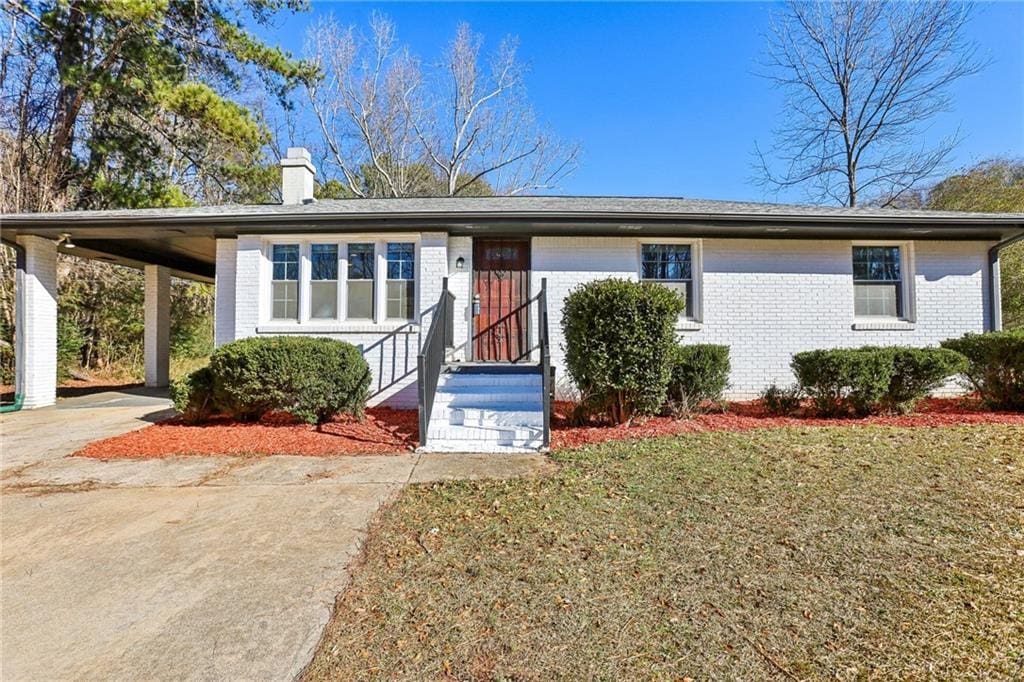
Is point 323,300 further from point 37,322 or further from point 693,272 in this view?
point 693,272

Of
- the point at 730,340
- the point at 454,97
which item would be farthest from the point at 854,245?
the point at 454,97

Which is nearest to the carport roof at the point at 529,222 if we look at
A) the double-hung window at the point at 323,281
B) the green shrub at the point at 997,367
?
the double-hung window at the point at 323,281

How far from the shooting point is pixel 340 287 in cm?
794

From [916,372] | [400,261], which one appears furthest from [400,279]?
[916,372]

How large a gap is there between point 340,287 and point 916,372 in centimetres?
891

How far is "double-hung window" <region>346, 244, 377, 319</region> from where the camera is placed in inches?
313

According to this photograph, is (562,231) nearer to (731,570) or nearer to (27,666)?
(731,570)

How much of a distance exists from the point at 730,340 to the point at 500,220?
469 centimetres

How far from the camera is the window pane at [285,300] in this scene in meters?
8.01

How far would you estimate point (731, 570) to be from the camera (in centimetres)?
254

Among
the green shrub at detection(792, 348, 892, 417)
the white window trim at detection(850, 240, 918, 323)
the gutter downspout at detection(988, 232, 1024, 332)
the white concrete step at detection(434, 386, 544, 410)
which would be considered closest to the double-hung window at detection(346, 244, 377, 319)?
the white concrete step at detection(434, 386, 544, 410)

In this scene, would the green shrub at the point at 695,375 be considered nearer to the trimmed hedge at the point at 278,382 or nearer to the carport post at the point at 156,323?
the trimmed hedge at the point at 278,382

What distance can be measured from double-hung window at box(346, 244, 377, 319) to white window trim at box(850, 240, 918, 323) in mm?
8790

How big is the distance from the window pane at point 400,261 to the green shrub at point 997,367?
870 centimetres
